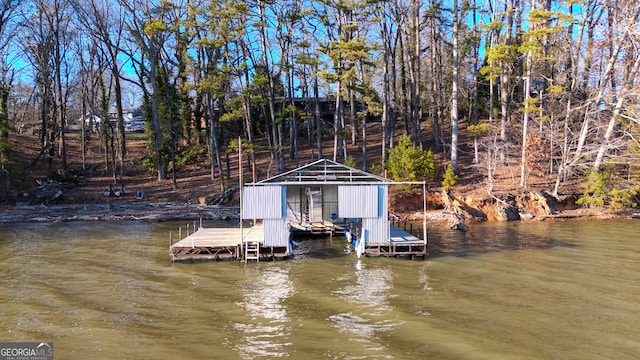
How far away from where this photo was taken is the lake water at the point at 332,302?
31.8 feet

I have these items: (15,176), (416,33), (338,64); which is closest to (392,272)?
(338,64)

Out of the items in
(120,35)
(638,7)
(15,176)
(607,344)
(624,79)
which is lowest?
(607,344)

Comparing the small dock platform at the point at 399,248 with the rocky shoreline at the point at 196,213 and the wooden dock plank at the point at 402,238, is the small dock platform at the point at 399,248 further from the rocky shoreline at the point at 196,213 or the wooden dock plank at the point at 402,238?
the rocky shoreline at the point at 196,213

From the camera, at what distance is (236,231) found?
21219 millimetres

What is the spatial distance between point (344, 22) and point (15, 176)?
29.2m

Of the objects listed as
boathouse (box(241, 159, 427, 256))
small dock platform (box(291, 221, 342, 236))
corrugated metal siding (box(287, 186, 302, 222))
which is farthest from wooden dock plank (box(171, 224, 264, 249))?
corrugated metal siding (box(287, 186, 302, 222))

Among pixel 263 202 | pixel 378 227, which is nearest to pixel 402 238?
pixel 378 227

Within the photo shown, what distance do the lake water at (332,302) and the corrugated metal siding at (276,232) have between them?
2.91ft

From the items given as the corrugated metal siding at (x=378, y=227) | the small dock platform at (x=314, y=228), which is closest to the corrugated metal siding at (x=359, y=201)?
the corrugated metal siding at (x=378, y=227)

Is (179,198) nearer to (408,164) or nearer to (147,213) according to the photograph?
(147,213)

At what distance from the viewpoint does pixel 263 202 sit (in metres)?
17.6

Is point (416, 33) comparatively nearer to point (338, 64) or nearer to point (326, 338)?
point (338, 64)

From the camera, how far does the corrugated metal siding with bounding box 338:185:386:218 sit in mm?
17781

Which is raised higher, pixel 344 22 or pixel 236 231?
pixel 344 22
